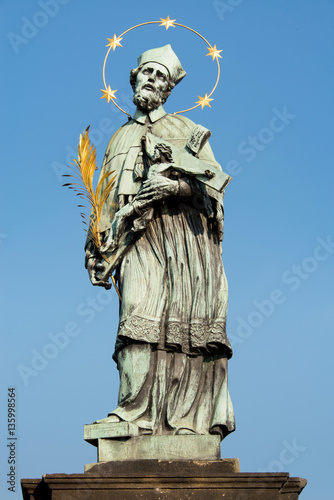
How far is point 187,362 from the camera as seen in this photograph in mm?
11133

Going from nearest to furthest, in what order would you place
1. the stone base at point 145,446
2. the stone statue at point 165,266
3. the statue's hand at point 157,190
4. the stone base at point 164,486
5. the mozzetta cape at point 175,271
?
the stone base at point 164,486 < the stone base at point 145,446 < the stone statue at point 165,266 < the mozzetta cape at point 175,271 < the statue's hand at point 157,190

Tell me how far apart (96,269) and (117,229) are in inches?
21.7

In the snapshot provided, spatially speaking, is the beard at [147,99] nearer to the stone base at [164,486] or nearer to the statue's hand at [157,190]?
the statue's hand at [157,190]

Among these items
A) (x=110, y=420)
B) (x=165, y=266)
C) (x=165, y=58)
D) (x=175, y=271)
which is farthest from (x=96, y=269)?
(x=165, y=58)

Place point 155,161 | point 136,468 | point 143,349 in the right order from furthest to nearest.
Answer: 1. point 155,161
2. point 143,349
3. point 136,468

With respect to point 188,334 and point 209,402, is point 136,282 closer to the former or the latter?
point 188,334

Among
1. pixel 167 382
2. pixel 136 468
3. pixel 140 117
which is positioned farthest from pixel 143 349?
pixel 140 117

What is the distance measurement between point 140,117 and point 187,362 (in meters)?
3.04

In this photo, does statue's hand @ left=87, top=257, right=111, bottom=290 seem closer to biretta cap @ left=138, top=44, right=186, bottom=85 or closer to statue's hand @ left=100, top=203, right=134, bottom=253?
statue's hand @ left=100, top=203, right=134, bottom=253

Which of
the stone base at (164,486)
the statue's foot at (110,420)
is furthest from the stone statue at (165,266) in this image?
the stone base at (164,486)

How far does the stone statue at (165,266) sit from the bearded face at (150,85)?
12 millimetres

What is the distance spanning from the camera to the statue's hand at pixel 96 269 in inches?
454

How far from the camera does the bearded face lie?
12.1 meters

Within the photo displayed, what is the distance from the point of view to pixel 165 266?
11406 millimetres
